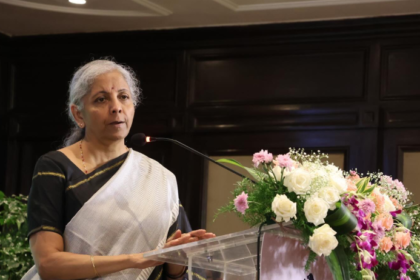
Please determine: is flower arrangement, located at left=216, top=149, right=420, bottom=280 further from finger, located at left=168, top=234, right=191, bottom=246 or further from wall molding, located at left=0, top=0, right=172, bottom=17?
wall molding, located at left=0, top=0, right=172, bottom=17

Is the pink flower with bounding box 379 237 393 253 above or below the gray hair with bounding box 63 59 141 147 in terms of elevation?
below

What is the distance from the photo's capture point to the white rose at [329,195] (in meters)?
1.78

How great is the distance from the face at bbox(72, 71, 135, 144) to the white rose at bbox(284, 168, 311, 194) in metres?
0.95

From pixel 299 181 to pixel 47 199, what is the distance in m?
1.01

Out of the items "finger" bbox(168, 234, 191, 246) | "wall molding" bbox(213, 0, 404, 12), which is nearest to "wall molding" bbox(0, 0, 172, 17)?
"wall molding" bbox(213, 0, 404, 12)

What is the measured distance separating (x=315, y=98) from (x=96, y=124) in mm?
2860

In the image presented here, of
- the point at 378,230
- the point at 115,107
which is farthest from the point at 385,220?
the point at 115,107

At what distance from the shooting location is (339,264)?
183 cm

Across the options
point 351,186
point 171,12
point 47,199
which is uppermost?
point 171,12

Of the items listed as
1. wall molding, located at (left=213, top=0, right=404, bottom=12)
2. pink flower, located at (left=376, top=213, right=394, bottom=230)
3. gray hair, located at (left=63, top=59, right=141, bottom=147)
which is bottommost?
pink flower, located at (left=376, top=213, right=394, bottom=230)

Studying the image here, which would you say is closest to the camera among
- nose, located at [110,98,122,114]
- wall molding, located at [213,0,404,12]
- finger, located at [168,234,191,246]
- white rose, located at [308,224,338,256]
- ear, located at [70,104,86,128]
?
white rose, located at [308,224,338,256]

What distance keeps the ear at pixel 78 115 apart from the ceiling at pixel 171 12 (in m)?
2.39

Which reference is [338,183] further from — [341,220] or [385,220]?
[385,220]

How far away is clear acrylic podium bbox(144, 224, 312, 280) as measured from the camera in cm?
182
